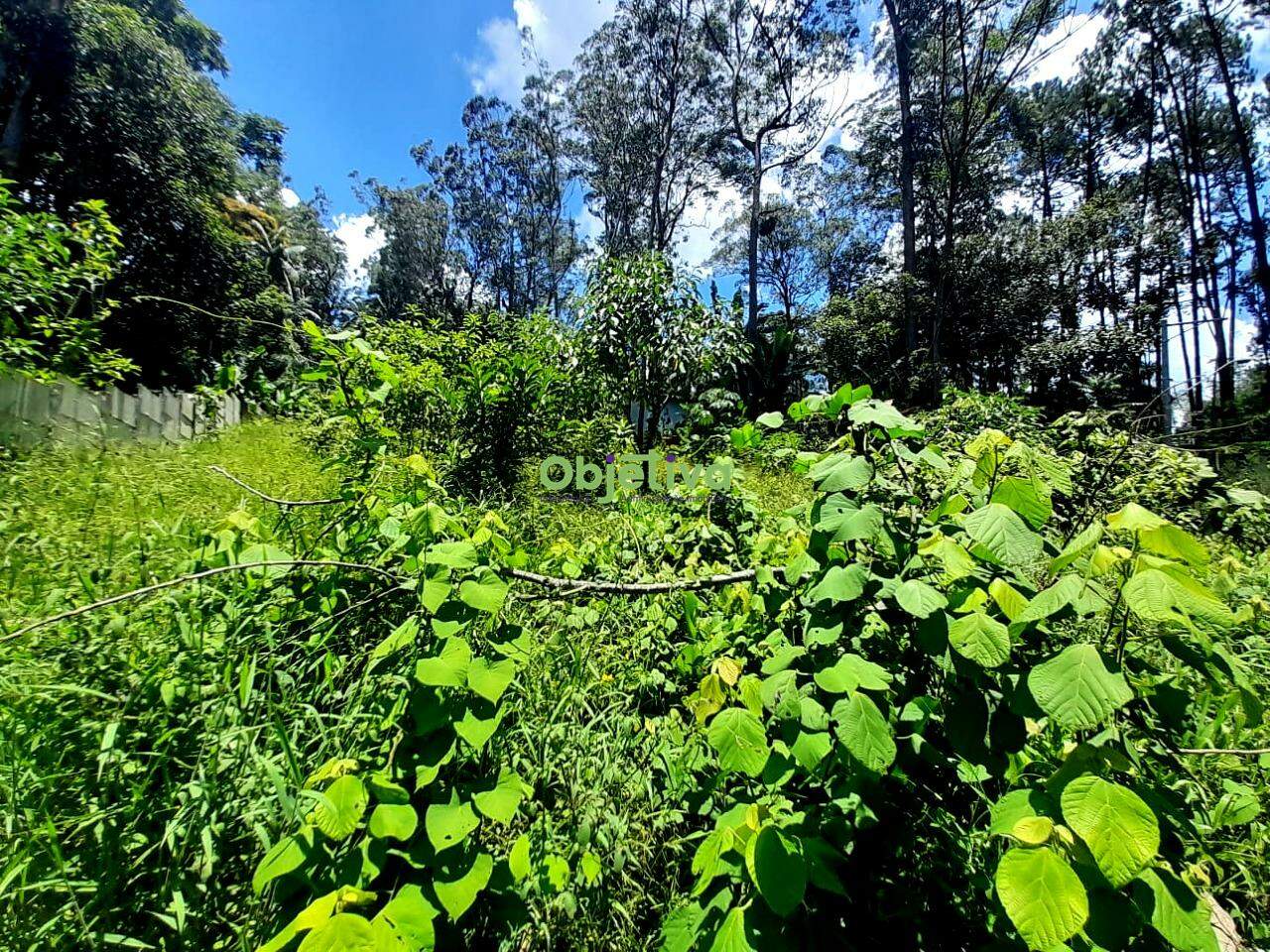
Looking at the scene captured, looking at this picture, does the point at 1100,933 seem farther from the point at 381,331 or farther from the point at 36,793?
the point at 381,331

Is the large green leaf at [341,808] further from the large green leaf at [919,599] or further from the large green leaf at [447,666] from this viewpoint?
the large green leaf at [919,599]

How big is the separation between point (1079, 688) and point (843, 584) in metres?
0.31

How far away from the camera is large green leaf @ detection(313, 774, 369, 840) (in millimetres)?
704

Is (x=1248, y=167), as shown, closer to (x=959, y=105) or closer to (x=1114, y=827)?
(x=959, y=105)

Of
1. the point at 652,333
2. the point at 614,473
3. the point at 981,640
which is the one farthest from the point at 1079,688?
the point at 652,333

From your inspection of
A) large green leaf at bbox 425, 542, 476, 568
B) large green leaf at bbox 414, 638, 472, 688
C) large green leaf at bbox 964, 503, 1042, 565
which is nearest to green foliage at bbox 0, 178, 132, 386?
large green leaf at bbox 425, 542, 476, 568

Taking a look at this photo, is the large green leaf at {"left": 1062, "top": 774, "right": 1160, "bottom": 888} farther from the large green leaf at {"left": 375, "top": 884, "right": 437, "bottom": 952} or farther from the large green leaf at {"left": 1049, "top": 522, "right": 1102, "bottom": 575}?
the large green leaf at {"left": 375, "top": 884, "right": 437, "bottom": 952}

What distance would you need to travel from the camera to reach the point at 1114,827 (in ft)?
1.67

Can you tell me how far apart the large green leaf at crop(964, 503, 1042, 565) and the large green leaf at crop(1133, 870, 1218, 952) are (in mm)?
354

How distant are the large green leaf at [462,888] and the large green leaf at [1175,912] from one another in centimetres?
83

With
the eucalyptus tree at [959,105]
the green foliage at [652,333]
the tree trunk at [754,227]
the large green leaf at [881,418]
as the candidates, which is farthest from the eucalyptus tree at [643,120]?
the large green leaf at [881,418]

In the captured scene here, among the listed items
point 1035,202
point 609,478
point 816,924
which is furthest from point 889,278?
point 816,924

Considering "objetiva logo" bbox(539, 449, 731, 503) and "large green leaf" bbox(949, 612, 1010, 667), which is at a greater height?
"objetiva logo" bbox(539, 449, 731, 503)

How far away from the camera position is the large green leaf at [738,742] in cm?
77
